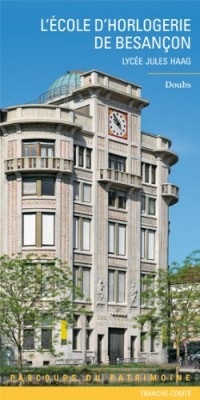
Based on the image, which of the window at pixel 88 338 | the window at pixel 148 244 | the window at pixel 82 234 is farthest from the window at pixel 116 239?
the window at pixel 88 338

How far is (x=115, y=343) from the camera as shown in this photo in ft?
215

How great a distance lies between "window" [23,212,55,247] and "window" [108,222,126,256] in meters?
6.60

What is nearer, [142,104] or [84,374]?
[84,374]

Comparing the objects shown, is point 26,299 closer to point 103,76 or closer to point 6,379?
point 6,379

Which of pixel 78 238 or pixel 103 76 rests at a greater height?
pixel 103 76

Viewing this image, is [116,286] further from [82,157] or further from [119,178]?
[82,157]

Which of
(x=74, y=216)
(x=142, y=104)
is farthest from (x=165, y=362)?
(x=142, y=104)

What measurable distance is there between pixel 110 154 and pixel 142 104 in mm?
6281

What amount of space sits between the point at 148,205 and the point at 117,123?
7.99 m

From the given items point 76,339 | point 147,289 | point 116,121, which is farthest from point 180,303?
point 116,121

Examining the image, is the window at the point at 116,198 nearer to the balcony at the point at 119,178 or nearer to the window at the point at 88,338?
the balcony at the point at 119,178

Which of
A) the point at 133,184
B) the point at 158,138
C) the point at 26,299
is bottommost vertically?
the point at 26,299

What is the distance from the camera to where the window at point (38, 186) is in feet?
200

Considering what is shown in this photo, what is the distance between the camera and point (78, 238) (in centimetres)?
6312
